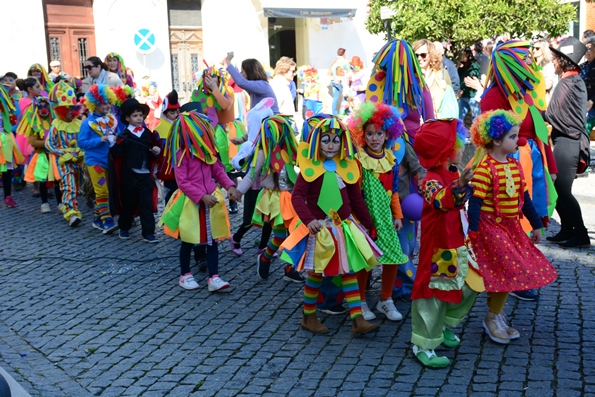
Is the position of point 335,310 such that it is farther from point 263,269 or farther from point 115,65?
point 115,65

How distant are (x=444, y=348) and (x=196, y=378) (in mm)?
1641

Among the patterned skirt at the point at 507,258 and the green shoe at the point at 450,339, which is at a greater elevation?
the patterned skirt at the point at 507,258

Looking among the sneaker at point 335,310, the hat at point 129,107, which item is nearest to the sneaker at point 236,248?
the hat at point 129,107

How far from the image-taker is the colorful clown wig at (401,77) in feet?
20.2

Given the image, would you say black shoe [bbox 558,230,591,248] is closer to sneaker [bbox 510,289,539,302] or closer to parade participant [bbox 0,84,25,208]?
sneaker [bbox 510,289,539,302]

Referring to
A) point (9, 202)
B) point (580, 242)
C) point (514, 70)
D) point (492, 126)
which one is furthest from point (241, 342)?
point (9, 202)

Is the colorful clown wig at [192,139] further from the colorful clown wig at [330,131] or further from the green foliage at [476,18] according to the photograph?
the green foliage at [476,18]

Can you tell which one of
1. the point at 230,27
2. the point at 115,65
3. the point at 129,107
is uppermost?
the point at 230,27

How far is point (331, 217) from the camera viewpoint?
17.3ft

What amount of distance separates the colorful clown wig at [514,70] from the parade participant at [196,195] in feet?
7.79

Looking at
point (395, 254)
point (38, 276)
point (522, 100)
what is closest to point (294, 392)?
point (395, 254)

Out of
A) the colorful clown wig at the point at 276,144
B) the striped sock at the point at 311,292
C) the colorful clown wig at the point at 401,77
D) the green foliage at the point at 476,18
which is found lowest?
the striped sock at the point at 311,292

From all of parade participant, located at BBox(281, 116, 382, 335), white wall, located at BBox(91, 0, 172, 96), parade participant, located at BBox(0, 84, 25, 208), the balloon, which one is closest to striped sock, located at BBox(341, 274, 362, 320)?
parade participant, located at BBox(281, 116, 382, 335)

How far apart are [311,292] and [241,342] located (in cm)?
61
